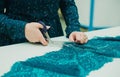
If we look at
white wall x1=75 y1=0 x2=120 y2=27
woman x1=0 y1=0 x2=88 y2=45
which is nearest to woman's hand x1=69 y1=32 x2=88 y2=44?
woman x1=0 y1=0 x2=88 y2=45

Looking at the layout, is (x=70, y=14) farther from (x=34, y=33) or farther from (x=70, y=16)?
(x=34, y=33)

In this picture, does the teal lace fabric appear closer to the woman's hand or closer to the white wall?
the woman's hand

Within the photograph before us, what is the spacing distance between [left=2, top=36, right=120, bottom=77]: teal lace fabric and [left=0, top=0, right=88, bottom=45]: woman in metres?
0.08

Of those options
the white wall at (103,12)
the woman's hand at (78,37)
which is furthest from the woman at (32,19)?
the white wall at (103,12)

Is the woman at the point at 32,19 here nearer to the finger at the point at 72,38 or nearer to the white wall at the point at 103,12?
the finger at the point at 72,38

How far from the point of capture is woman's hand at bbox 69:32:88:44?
3.30 ft

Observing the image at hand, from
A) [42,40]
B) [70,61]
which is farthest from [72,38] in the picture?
[70,61]

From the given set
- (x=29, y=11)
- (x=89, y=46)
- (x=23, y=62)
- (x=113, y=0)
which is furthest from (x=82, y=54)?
(x=113, y=0)

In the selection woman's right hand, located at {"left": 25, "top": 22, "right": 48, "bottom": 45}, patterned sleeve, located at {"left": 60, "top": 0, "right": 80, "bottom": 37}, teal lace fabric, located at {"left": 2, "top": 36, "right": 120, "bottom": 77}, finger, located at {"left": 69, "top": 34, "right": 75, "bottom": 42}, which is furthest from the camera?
patterned sleeve, located at {"left": 60, "top": 0, "right": 80, "bottom": 37}

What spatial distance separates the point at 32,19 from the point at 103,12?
6.28 ft

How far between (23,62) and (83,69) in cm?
19

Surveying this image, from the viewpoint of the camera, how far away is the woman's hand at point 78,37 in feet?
3.30

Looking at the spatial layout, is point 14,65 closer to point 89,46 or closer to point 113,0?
point 89,46

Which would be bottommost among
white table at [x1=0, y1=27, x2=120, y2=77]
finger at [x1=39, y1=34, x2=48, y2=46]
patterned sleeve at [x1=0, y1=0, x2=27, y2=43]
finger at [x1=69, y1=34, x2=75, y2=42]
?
finger at [x1=69, y1=34, x2=75, y2=42]
